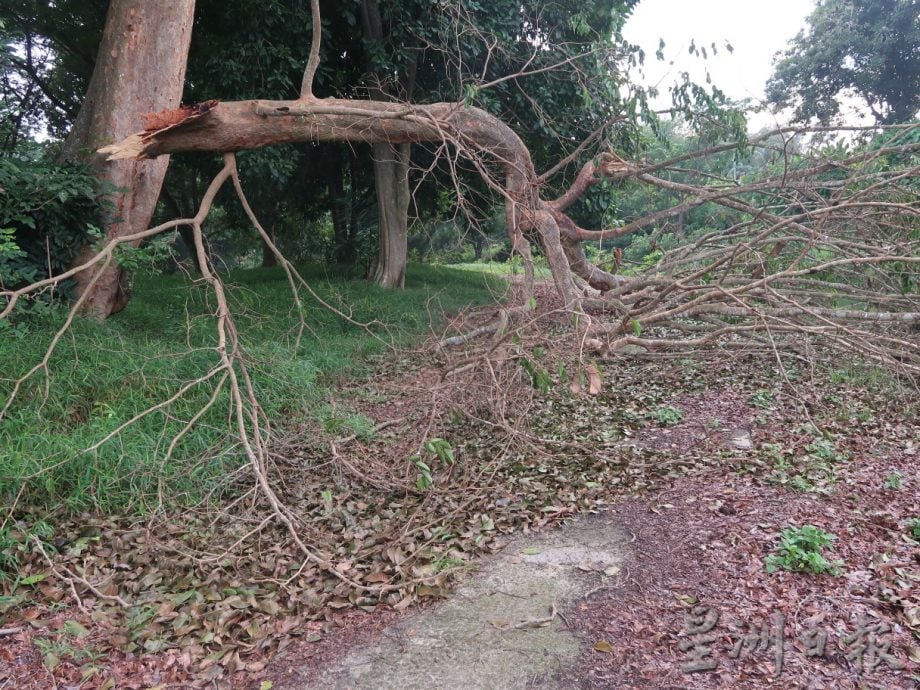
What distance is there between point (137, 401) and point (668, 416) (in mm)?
4006

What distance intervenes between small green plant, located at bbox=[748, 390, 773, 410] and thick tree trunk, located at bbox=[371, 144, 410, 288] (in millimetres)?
5310

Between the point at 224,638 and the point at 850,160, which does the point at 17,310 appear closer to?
the point at 224,638

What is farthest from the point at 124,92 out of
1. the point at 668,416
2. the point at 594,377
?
the point at 668,416

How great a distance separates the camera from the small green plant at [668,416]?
5.22m

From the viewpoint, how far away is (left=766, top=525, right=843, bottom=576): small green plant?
2955 mm

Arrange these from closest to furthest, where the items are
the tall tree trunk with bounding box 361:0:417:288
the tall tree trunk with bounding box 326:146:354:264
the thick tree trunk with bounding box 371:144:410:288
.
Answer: the tall tree trunk with bounding box 361:0:417:288 < the thick tree trunk with bounding box 371:144:410:288 < the tall tree trunk with bounding box 326:146:354:264

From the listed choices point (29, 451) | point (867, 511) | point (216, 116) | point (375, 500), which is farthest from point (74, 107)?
point (867, 511)

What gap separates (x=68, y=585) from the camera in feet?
10.3

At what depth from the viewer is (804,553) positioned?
3.00m

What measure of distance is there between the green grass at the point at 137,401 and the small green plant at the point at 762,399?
3546mm

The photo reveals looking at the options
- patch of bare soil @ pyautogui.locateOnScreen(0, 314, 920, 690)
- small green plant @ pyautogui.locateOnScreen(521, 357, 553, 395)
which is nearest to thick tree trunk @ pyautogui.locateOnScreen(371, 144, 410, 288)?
patch of bare soil @ pyautogui.locateOnScreen(0, 314, 920, 690)

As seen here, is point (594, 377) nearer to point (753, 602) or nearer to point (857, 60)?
point (753, 602)

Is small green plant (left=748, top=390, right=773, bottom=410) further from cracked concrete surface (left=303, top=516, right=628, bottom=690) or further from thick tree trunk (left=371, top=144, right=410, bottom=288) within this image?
thick tree trunk (left=371, top=144, right=410, bottom=288)

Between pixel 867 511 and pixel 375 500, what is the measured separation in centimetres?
281
